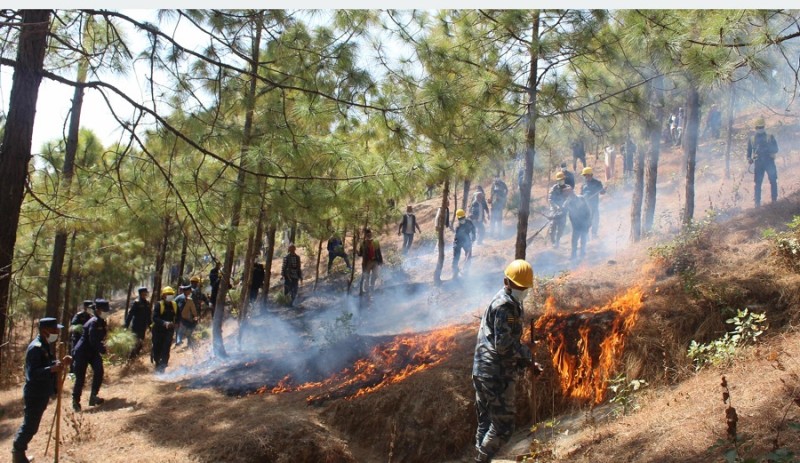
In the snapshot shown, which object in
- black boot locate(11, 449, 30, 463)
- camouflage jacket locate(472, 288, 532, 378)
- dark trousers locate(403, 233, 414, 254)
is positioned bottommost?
black boot locate(11, 449, 30, 463)

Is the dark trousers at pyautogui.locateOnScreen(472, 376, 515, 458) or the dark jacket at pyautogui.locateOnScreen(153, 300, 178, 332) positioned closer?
the dark trousers at pyautogui.locateOnScreen(472, 376, 515, 458)

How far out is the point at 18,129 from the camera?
540 cm

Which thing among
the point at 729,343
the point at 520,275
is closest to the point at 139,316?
the point at 520,275

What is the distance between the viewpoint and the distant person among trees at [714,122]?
2600cm

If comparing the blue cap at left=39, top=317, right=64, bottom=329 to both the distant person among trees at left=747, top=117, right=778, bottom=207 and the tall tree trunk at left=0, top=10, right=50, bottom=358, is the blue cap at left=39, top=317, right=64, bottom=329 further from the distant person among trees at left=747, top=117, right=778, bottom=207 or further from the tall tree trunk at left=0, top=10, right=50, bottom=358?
the distant person among trees at left=747, top=117, right=778, bottom=207

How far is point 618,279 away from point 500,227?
379 inches

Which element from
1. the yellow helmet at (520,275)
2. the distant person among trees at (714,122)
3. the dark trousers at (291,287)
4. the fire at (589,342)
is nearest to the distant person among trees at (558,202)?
the fire at (589,342)

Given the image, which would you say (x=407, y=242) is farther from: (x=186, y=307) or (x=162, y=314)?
(x=162, y=314)

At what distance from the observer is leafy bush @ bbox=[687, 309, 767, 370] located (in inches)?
249

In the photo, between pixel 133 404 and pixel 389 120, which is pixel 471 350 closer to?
pixel 389 120

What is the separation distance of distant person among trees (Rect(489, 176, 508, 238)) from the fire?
10954 mm

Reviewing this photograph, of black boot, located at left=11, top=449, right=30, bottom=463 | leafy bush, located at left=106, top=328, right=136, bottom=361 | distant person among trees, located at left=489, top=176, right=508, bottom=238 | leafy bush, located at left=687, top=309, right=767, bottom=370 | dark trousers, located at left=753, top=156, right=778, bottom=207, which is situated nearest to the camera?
leafy bush, located at left=687, top=309, right=767, bottom=370

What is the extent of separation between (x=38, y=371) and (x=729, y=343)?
7.89 metres

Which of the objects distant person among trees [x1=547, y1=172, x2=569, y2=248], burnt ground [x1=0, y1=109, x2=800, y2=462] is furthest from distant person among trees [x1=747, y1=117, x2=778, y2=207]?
distant person among trees [x1=547, y1=172, x2=569, y2=248]
